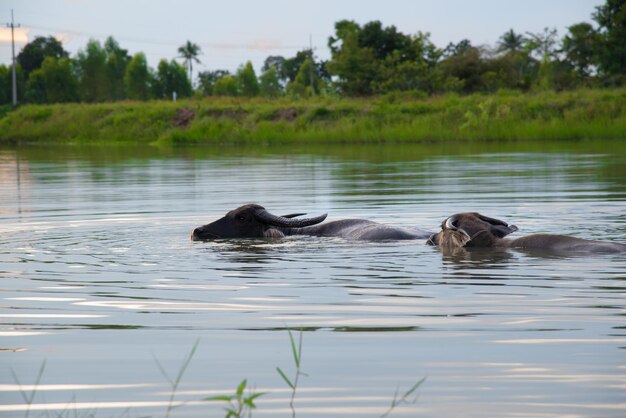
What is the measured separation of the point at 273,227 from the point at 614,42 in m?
40.3

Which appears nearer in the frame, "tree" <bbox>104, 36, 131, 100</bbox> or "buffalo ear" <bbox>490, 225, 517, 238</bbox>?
"buffalo ear" <bbox>490, 225, 517, 238</bbox>

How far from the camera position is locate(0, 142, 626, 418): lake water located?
394cm

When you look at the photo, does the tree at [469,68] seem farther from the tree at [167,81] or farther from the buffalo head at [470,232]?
the buffalo head at [470,232]

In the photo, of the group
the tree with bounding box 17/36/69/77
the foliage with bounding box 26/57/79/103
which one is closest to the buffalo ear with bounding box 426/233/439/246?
the foliage with bounding box 26/57/79/103

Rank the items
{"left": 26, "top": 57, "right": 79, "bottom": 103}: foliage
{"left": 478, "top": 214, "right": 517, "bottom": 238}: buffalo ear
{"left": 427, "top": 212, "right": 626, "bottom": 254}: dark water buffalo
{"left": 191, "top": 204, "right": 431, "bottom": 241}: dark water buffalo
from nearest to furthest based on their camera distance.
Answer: {"left": 427, "top": 212, "right": 626, "bottom": 254}: dark water buffalo → {"left": 478, "top": 214, "right": 517, "bottom": 238}: buffalo ear → {"left": 191, "top": 204, "right": 431, "bottom": 241}: dark water buffalo → {"left": 26, "top": 57, "right": 79, "bottom": 103}: foliage

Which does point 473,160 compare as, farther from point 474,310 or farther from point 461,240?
point 474,310

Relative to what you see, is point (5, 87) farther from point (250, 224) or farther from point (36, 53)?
point (250, 224)

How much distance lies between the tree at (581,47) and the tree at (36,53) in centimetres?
5588

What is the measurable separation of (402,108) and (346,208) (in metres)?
30.1

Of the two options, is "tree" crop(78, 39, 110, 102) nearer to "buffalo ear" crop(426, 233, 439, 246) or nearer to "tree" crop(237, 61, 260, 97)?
"tree" crop(237, 61, 260, 97)

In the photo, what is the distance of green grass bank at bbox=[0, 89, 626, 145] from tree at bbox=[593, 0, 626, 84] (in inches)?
246

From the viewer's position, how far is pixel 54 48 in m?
100

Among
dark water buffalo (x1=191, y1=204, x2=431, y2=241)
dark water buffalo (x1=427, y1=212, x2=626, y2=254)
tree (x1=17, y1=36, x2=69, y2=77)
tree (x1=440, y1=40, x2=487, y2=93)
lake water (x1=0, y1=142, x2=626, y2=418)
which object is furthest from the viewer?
tree (x1=17, y1=36, x2=69, y2=77)

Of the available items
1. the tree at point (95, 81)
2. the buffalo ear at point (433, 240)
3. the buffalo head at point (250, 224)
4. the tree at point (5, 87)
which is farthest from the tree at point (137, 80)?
the buffalo ear at point (433, 240)
